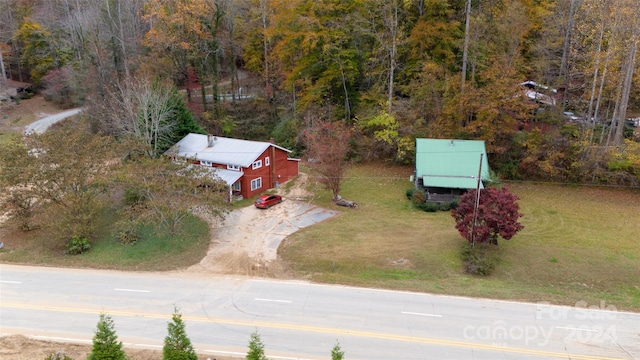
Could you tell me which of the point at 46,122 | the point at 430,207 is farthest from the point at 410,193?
the point at 46,122

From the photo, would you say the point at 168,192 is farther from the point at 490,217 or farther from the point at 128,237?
the point at 490,217

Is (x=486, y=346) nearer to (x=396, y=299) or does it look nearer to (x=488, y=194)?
(x=396, y=299)

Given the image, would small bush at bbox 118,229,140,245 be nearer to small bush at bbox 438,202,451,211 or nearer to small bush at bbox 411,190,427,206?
small bush at bbox 411,190,427,206

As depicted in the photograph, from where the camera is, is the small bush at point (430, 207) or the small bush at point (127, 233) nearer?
the small bush at point (127, 233)

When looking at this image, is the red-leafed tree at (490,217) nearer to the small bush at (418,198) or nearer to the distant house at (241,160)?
the small bush at (418,198)

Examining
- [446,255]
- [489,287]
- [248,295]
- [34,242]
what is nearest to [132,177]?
[34,242]

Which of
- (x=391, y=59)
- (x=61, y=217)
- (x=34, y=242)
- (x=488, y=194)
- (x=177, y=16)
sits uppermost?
(x=177, y=16)

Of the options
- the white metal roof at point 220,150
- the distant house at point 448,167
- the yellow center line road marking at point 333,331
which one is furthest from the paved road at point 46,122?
the distant house at point 448,167
